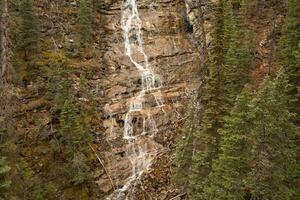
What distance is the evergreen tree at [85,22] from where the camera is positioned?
3844 centimetres

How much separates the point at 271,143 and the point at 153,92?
54.7 feet

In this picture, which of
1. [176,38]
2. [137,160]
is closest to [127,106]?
[137,160]

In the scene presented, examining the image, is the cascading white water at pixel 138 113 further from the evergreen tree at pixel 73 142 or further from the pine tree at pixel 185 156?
the pine tree at pixel 185 156

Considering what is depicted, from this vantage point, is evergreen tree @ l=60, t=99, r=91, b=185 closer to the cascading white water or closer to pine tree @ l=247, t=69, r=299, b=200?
the cascading white water

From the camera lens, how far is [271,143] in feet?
67.7

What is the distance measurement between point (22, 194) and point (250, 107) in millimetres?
13283

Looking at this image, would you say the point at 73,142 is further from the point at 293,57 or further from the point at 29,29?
the point at 293,57

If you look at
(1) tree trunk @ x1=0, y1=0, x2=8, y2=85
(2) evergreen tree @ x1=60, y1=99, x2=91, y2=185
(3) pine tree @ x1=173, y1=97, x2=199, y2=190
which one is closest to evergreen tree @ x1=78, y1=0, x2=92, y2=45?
(2) evergreen tree @ x1=60, y1=99, x2=91, y2=185

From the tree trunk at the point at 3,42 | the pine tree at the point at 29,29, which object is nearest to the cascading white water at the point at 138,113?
the pine tree at the point at 29,29

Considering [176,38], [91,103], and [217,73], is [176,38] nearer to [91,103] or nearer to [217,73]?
[91,103]

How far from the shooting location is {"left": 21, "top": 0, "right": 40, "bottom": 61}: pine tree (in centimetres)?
3372

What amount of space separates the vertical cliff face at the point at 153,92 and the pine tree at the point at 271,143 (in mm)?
9287

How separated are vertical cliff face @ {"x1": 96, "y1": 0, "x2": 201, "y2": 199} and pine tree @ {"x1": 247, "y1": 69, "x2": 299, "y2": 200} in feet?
30.5

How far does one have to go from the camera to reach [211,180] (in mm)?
22266
